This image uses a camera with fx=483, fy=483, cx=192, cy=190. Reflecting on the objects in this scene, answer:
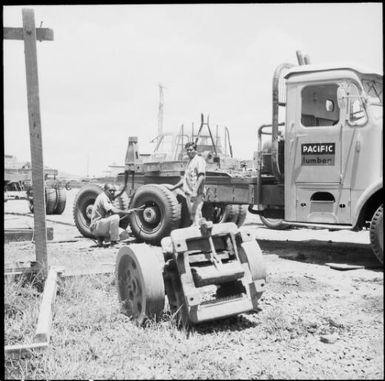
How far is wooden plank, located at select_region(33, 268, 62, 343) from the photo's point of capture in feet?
10.1

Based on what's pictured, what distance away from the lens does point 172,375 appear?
258 cm

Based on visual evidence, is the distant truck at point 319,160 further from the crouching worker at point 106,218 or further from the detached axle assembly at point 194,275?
the detached axle assembly at point 194,275

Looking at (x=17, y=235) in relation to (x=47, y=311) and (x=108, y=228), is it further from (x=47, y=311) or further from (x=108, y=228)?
(x=108, y=228)

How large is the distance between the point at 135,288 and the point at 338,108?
11.3 feet

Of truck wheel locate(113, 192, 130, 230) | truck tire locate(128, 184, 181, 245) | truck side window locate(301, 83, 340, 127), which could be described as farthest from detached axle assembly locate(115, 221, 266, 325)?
truck wheel locate(113, 192, 130, 230)

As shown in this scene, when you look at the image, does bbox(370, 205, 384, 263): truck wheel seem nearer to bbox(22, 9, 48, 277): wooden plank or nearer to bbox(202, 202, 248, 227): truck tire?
bbox(22, 9, 48, 277): wooden plank

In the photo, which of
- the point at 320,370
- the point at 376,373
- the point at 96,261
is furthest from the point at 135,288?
the point at 96,261

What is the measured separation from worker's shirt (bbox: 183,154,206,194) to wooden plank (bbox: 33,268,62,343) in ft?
7.48

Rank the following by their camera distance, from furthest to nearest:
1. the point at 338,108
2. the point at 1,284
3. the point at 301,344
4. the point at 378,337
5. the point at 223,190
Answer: the point at 223,190, the point at 338,108, the point at 301,344, the point at 378,337, the point at 1,284

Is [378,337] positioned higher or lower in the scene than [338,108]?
lower

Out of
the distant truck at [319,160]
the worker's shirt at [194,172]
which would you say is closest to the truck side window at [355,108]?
the distant truck at [319,160]

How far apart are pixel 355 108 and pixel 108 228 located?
13.2 feet

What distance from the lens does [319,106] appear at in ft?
19.5

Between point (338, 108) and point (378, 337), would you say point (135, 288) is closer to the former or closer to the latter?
point (378, 337)
